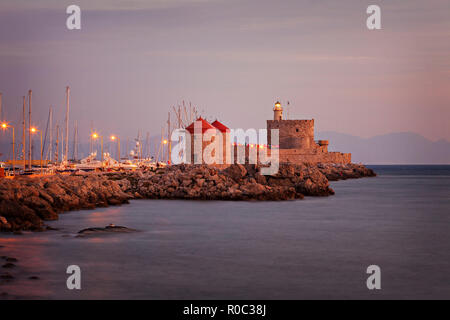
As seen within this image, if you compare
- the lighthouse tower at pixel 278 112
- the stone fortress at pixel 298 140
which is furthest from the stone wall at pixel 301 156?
the lighthouse tower at pixel 278 112

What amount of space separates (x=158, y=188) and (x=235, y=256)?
14.3 metres

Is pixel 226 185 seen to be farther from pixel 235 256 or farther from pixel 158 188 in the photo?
pixel 235 256

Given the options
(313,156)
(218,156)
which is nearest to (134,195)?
(218,156)

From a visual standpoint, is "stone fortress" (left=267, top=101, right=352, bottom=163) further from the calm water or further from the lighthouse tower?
the calm water

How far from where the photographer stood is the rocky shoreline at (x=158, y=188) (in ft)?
53.2

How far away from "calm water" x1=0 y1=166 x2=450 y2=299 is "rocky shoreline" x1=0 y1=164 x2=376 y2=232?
3.15 feet

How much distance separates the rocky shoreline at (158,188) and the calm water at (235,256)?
959 mm

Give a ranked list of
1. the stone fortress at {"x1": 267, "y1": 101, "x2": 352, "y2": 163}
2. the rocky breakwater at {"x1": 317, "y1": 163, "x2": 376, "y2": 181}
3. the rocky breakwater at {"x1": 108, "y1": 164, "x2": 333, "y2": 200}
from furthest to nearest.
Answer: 1. the stone fortress at {"x1": 267, "y1": 101, "x2": 352, "y2": 163}
2. the rocky breakwater at {"x1": 317, "y1": 163, "x2": 376, "y2": 181}
3. the rocky breakwater at {"x1": 108, "y1": 164, "x2": 333, "y2": 200}

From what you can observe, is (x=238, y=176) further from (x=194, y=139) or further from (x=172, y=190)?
(x=194, y=139)

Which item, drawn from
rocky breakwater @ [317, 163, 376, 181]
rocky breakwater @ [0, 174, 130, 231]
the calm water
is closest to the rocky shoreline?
rocky breakwater @ [0, 174, 130, 231]

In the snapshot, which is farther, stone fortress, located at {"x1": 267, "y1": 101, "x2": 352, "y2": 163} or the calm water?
stone fortress, located at {"x1": 267, "y1": 101, "x2": 352, "y2": 163}

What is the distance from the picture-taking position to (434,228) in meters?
17.2

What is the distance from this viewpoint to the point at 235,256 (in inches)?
453

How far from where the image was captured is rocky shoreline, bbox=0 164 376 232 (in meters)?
16.2
